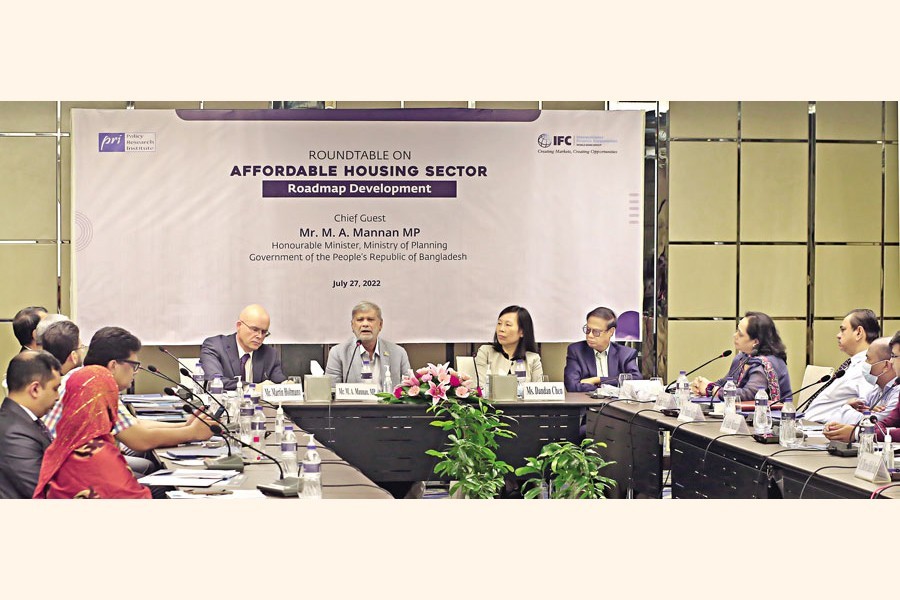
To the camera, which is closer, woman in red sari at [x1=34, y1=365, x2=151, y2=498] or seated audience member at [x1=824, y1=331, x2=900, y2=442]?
woman in red sari at [x1=34, y1=365, x2=151, y2=498]

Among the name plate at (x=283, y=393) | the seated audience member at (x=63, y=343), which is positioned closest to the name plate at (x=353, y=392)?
the name plate at (x=283, y=393)

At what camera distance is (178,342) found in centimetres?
741

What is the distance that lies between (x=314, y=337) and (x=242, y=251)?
843 mm

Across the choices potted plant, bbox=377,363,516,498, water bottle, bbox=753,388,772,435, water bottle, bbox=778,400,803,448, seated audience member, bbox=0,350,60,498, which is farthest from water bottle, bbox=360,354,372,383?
seated audience member, bbox=0,350,60,498

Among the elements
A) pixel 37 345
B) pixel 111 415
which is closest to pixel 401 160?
pixel 37 345

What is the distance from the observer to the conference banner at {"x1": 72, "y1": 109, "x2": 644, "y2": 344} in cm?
737

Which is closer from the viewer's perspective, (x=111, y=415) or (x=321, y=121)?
(x=111, y=415)

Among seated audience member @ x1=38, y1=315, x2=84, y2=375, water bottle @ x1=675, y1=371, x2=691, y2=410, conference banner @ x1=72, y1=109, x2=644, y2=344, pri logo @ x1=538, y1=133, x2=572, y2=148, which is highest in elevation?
pri logo @ x1=538, y1=133, x2=572, y2=148

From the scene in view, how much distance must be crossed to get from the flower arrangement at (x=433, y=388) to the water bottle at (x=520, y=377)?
1.76ft

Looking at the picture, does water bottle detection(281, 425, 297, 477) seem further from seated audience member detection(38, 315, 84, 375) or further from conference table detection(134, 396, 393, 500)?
seated audience member detection(38, 315, 84, 375)

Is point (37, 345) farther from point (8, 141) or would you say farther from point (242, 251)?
point (8, 141)

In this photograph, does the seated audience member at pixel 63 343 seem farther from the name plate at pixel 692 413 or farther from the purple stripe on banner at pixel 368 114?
the name plate at pixel 692 413

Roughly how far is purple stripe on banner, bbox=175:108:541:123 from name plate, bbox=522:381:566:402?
7.67 ft

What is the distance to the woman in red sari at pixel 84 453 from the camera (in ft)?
10.7
